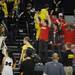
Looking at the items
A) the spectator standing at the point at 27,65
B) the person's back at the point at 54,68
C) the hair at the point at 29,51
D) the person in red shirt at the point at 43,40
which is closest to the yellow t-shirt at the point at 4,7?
the person in red shirt at the point at 43,40

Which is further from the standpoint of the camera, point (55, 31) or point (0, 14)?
point (0, 14)

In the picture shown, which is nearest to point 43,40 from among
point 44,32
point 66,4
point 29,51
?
point 44,32

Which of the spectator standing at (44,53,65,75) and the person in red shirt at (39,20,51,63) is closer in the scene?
the spectator standing at (44,53,65,75)

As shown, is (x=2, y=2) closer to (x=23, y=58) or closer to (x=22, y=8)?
(x=22, y=8)

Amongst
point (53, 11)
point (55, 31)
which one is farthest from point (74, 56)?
point (53, 11)

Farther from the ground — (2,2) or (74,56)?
(2,2)

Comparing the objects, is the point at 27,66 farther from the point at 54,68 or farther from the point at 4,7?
the point at 4,7

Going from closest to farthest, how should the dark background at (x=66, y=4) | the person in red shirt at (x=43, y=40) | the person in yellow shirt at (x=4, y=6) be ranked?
the person in red shirt at (x=43, y=40)
the person in yellow shirt at (x=4, y=6)
the dark background at (x=66, y=4)

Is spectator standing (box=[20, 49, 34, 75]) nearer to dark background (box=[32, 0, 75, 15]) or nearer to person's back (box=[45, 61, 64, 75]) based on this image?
person's back (box=[45, 61, 64, 75])

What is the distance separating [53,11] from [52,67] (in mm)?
7769

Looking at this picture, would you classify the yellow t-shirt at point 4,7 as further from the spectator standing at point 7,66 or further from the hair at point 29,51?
the spectator standing at point 7,66

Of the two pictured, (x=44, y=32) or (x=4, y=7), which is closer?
(x=44, y=32)

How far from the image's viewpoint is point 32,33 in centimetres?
2228

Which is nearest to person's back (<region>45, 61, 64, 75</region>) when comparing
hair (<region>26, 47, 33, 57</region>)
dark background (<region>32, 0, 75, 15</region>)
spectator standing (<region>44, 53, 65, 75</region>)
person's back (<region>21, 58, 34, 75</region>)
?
spectator standing (<region>44, 53, 65, 75</region>)
